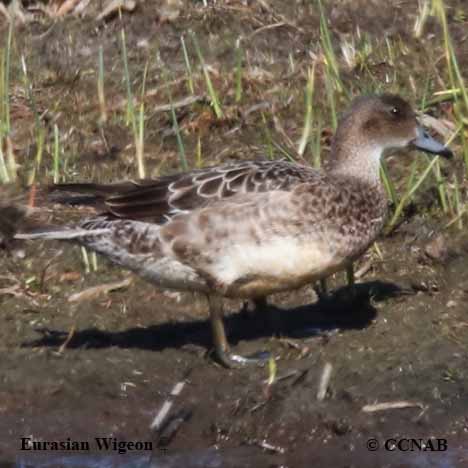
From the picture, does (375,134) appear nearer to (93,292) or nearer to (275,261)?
(275,261)

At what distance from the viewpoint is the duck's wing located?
20.9 feet

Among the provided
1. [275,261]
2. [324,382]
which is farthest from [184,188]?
[324,382]

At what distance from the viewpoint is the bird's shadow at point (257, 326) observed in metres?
6.71

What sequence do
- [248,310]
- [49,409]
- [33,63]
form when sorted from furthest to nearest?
1. [33,63]
2. [248,310]
3. [49,409]

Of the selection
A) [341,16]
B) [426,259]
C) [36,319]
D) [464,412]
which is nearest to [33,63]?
[341,16]

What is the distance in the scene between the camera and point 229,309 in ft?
23.0

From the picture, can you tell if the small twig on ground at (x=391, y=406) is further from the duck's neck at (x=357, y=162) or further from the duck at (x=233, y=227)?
the duck's neck at (x=357, y=162)

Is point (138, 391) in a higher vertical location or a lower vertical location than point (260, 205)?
lower

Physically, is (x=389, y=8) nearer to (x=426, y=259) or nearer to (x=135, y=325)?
(x=426, y=259)

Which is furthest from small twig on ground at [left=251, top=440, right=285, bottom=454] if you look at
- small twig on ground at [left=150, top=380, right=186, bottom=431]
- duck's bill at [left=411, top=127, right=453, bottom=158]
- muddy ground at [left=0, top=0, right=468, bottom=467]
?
duck's bill at [left=411, top=127, right=453, bottom=158]

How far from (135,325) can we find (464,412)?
5.80ft

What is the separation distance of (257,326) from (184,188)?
775mm

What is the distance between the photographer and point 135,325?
694 centimetres

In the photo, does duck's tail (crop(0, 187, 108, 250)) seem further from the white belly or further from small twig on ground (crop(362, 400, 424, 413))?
small twig on ground (crop(362, 400, 424, 413))
